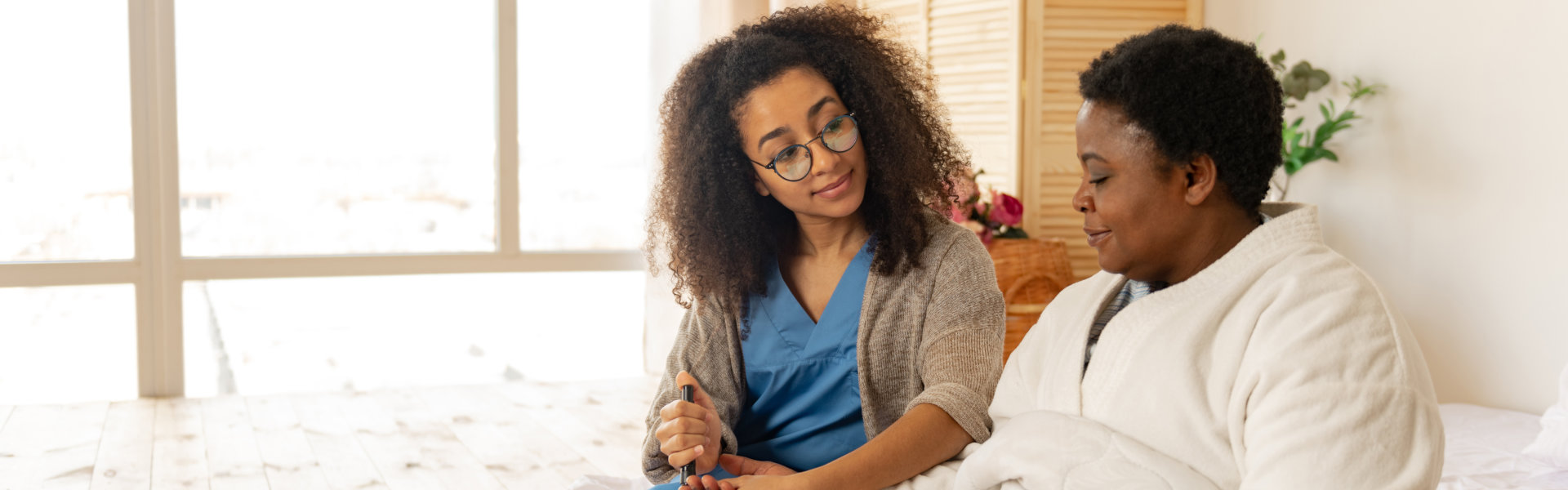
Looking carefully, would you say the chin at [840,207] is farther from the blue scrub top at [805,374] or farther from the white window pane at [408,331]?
the white window pane at [408,331]

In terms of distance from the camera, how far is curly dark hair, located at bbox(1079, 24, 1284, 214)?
0.82 metres

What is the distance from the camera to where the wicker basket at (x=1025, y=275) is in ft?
9.98

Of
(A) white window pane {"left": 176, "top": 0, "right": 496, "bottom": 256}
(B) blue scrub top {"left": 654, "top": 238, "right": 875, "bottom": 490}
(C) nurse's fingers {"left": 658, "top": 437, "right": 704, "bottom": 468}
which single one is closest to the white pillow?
(B) blue scrub top {"left": 654, "top": 238, "right": 875, "bottom": 490}

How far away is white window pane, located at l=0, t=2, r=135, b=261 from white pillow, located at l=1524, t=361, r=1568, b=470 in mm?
3601

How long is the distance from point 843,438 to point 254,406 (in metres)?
2.52

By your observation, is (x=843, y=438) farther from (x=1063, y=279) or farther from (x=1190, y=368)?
(x=1063, y=279)

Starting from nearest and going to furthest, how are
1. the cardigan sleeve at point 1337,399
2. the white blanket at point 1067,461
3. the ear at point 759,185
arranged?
the cardigan sleeve at point 1337,399, the white blanket at point 1067,461, the ear at point 759,185

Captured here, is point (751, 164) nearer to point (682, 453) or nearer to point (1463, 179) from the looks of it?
point (682, 453)

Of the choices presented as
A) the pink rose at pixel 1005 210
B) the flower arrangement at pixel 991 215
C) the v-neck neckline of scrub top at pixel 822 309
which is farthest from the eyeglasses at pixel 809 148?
the pink rose at pixel 1005 210

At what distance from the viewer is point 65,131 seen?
3.35 meters

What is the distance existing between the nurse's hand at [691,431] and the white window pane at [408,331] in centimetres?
268

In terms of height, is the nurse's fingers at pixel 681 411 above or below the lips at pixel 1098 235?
below

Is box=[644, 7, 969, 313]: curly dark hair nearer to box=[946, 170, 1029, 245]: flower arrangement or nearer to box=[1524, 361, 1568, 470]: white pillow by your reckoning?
box=[1524, 361, 1568, 470]: white pillow

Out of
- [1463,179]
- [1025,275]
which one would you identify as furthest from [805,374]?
[1463,179]
